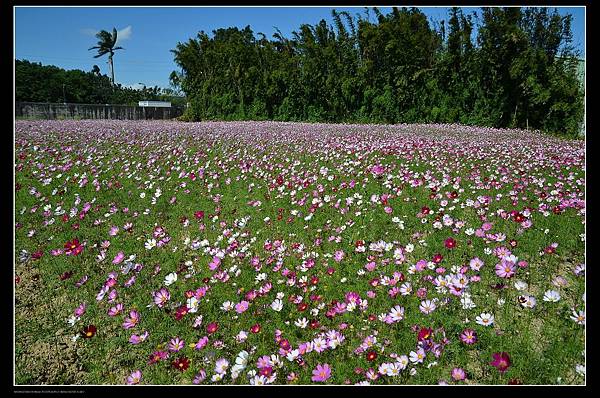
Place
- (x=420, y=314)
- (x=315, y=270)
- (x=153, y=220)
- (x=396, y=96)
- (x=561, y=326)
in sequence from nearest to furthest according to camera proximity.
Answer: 1. (x=561, y=326)
2. (x=420, y=314)
3. (x=315, y=270)
4. (x=153, y=220)
5. (x=396, y=96)

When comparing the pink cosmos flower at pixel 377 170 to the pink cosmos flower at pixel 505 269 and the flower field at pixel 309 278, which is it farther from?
the pink cosmos flower at pixel 505 269

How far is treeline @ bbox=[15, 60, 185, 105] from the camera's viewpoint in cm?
5212

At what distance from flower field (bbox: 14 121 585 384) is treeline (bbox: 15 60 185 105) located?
47.0m

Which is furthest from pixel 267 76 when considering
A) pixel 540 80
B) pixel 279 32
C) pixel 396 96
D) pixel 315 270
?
pixel 315 270

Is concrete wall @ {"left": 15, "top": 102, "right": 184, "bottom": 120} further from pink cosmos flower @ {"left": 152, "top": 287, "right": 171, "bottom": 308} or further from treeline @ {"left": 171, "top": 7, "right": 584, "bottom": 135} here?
pink cosmos flower @ {"left": 152, "top": 287, "right": 171, "bottom": 308}

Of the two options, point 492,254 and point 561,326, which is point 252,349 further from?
point 492,254

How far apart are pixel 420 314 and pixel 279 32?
29599 mm

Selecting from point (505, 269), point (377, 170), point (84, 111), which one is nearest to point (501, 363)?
point (505, 269)

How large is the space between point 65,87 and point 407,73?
206ft

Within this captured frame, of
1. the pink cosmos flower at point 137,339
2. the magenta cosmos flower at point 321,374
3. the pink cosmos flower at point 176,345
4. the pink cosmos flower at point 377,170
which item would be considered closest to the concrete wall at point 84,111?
the pink cosmos flower at point 377,170

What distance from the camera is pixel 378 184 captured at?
603cm

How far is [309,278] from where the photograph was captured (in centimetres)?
350

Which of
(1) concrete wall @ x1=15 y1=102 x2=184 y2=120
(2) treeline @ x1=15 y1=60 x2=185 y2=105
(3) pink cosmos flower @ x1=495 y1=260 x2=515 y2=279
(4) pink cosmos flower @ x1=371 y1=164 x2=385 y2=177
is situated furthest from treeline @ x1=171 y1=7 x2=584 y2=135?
(2) treeline @ x1=15 y1=60 x2=185 y2=105

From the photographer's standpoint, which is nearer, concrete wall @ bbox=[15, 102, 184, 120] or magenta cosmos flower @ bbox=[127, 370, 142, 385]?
magenta cosmos flower @ bbox=[127, 370, 142, 385]
